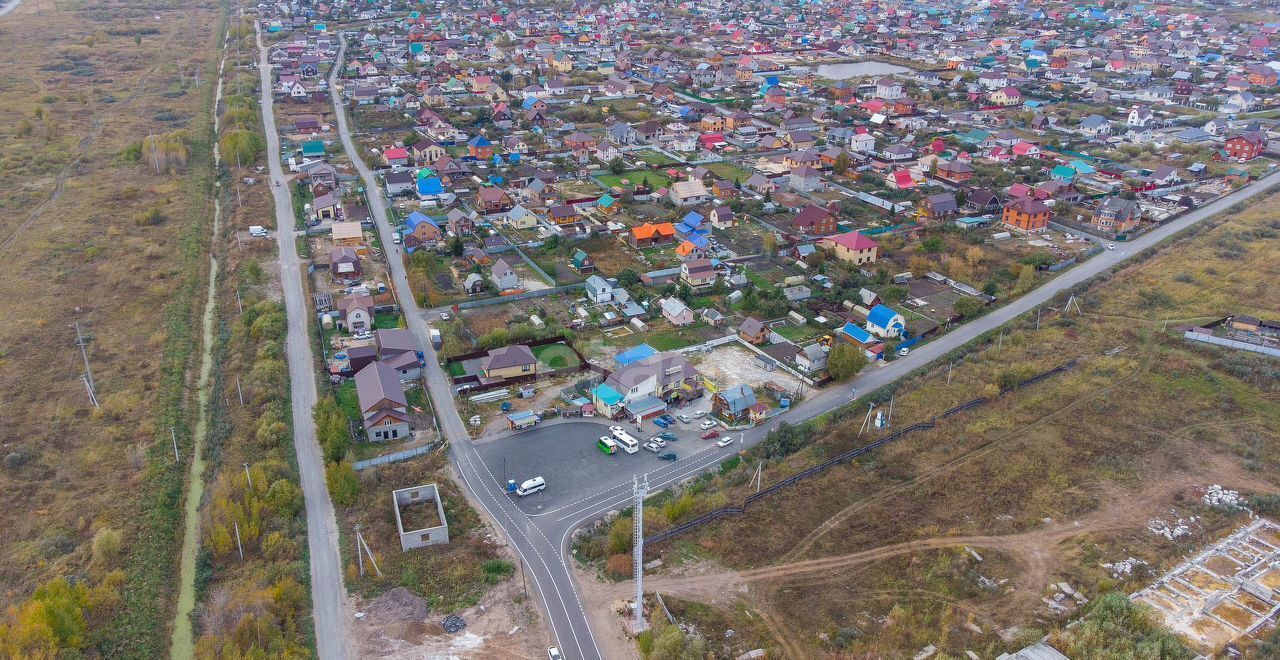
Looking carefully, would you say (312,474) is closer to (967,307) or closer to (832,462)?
(832,462)

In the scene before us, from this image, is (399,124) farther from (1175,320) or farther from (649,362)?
(1175,320)

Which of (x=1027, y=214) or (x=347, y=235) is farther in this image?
(x=1027, y=214)

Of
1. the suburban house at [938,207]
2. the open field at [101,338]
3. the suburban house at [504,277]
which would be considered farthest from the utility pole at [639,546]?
the suburban house at [938,207]

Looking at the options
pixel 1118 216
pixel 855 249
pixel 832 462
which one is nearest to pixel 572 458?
pixel 832 462

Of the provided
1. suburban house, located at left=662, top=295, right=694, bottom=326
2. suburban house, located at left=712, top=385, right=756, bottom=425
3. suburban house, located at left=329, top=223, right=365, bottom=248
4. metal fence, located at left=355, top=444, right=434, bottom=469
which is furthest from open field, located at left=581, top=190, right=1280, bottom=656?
suburban house, located at left=329, top=223, right=365, bottom=248

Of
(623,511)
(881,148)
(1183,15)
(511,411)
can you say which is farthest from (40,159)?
(1183,15)

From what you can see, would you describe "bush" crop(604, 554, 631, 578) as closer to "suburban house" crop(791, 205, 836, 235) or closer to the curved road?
the curved road
